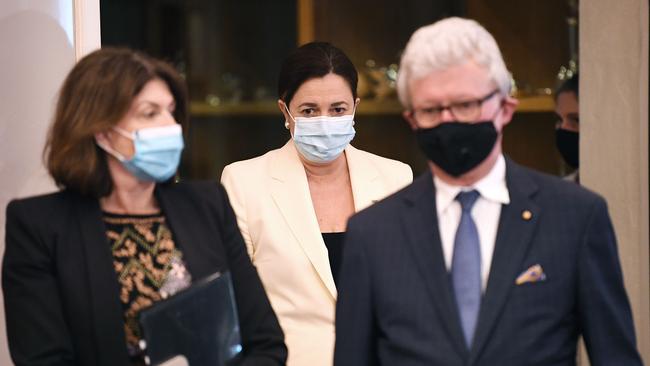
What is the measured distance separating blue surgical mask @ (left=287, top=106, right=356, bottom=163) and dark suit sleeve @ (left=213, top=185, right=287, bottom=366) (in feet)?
2.86

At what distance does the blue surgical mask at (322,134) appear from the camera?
333 centimetres

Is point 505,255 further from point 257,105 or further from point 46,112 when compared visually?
point 257,105

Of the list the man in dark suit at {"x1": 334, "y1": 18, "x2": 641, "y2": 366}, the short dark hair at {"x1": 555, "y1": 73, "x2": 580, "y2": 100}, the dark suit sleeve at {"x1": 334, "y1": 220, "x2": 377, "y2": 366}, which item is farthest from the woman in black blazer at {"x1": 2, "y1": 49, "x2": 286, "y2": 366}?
the short dark hair at {"x1": 555, "y1": 73, "x2": 580, "y2": 100}

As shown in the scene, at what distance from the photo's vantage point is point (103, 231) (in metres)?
2.35

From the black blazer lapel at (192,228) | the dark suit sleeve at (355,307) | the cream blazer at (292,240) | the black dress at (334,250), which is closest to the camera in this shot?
the dark suit sleeve at (355,307)

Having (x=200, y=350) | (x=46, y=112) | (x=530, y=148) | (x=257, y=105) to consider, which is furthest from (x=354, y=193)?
(x=257, y=105)

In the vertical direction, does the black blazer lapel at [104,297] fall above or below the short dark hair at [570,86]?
below

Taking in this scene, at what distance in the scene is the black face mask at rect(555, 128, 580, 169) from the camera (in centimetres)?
411

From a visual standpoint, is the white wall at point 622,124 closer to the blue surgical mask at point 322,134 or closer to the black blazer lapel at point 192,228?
the blue surgical mask at point 322,134

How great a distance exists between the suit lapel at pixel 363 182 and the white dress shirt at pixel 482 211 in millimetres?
1242

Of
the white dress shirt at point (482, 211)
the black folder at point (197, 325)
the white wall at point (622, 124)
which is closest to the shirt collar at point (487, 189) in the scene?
the white dress shirt at point (482, 211)

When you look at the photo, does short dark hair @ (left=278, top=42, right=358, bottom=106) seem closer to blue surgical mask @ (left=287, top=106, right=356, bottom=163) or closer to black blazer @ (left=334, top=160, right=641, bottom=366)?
blue surgical mask @ (left=287, top=106, right=356, bottom=163)

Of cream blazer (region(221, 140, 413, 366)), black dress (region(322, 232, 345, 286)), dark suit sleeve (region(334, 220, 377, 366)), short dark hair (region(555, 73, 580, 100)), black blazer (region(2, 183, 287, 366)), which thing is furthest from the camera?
short dark hair (region(555, 73, 580, 100))

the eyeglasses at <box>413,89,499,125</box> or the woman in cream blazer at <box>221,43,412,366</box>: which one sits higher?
the eyeglasses at <box>413,89,499,125</box>
